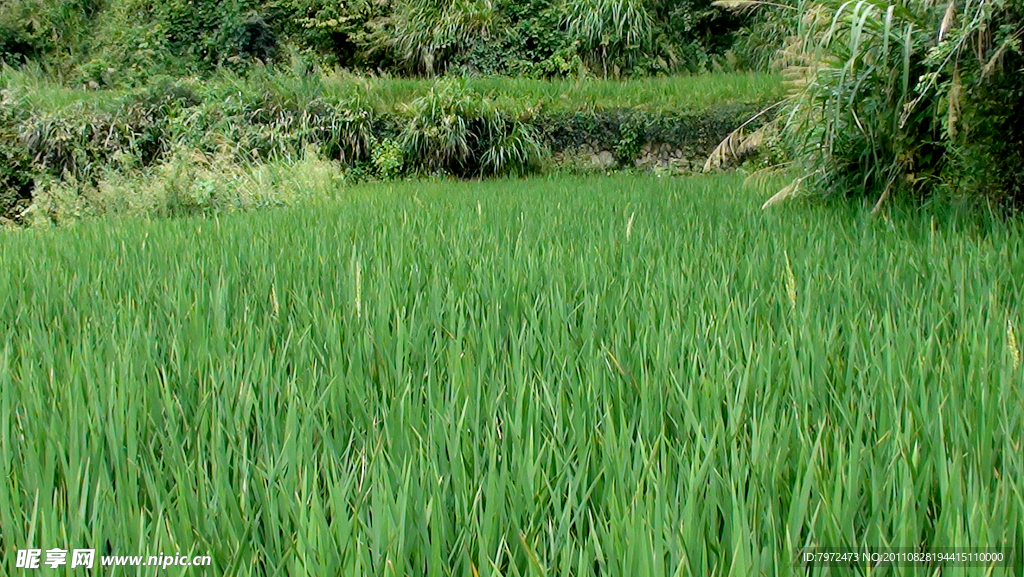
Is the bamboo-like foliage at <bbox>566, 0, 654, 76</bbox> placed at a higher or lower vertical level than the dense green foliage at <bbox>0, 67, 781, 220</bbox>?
higher

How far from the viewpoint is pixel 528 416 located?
2.93ft

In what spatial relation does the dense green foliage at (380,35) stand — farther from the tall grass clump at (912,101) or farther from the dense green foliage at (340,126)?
the tall grass clump at (912,101)

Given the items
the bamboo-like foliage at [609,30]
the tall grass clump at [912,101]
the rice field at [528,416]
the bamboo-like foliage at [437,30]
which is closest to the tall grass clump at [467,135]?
the bamboo-like foliage at [437,30]

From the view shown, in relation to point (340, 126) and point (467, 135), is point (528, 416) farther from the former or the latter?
point (340, 126)

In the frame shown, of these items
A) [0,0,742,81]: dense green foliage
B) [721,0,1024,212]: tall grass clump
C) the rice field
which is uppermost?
[0,0,742,81]: dense green foliage

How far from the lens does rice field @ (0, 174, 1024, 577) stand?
656mm

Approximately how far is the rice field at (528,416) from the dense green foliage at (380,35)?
9021 mm

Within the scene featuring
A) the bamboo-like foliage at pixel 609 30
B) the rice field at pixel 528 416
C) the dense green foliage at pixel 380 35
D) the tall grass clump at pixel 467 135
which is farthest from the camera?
the dense green foliage at pixel 380 35

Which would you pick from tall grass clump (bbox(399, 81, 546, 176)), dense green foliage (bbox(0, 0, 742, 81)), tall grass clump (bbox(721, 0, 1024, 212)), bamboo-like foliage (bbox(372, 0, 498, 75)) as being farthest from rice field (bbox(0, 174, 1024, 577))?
bamboo-like foliage (bbox(372, 0, 498, 75))

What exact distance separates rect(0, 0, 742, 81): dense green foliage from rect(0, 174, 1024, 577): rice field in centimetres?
902

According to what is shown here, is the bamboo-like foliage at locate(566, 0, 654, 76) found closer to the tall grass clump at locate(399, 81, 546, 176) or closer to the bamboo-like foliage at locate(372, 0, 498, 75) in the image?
the bamboo-like foliage at locate(372, 0, 498, 75)

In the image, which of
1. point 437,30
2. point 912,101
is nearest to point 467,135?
point 437,30

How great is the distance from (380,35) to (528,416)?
36.8ft

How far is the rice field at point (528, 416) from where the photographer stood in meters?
0.66
